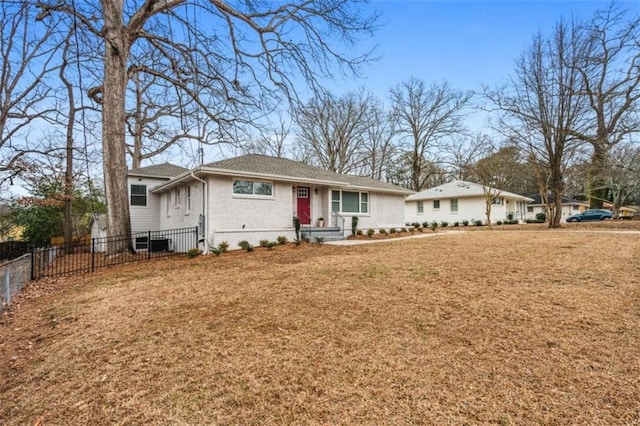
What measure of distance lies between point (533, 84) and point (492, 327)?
20.1 metres

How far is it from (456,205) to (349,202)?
633 inches

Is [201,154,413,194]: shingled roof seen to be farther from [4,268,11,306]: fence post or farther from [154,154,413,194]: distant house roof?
[4,268,11,306]: fence post

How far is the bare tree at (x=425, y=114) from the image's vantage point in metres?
33.7

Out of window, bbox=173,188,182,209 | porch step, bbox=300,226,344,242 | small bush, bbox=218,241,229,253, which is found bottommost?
small bush, bbox=218,241,229,253

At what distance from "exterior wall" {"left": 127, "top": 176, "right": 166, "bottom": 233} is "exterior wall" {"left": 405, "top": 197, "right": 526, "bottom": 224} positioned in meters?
22.1

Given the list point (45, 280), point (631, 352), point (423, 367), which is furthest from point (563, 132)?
point (45, 280)

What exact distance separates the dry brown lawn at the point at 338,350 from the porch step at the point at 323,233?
7.04 m

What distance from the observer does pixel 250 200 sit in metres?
12.1

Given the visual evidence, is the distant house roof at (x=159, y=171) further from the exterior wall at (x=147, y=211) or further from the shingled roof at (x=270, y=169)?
the shingled roof at (x=270, y=169)

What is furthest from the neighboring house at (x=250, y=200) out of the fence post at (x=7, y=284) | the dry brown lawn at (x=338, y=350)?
the fence post at (x=7, y=284)

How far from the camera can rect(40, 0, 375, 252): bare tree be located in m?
7.69

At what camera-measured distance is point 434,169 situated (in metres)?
37.6

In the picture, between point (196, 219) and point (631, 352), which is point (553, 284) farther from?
point (196, 219)

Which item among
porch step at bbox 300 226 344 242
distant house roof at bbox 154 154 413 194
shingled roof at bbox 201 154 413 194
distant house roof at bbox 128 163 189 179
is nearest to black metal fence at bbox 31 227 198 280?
distant house roof at bbox 154 154 413 194
